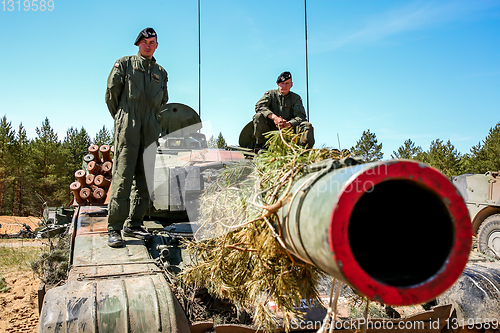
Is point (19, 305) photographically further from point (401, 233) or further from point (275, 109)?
point (401, 233)

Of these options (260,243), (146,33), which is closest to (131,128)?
(146,33)

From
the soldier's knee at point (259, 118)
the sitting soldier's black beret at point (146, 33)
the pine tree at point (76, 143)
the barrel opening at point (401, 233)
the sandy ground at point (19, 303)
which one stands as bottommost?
the sandy ground at point (19, 303)

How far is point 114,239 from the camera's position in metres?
3.74

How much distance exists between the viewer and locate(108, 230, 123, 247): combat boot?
371 centimetres

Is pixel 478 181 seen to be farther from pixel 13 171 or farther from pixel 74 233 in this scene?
pixel 13 171

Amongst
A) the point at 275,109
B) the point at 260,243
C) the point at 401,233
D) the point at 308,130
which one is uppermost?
the point at 275,109

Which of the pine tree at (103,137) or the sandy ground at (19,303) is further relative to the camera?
the pine tree at (103,137)

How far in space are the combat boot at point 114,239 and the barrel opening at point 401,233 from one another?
276cm

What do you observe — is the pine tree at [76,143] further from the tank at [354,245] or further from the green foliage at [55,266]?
the tank at [354,245]

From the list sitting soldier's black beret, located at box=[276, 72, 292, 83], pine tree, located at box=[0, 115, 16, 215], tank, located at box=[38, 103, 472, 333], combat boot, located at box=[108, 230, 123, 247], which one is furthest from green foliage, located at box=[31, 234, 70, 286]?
pine tree, located at box=[0, 115, 16, 215]

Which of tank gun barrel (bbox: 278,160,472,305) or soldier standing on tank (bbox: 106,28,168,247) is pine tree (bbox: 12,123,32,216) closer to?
soldier standing on tank (bbox: 106,28,168,247)

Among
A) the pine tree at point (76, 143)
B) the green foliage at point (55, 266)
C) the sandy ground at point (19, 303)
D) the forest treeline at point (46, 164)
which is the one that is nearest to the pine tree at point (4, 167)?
the forest treeline at point (46, 164)

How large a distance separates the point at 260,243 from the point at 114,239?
2.15 metres

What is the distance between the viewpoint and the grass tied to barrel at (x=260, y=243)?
2.07 m
